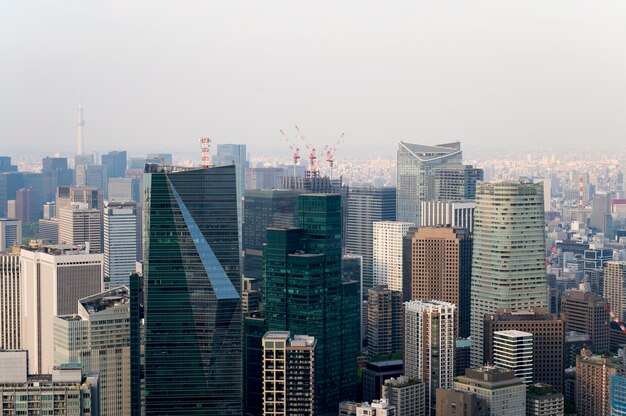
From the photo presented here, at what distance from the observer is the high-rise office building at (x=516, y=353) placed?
1802cm

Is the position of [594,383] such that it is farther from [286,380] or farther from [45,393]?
[45,393]

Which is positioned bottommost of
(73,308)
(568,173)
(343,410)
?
(343,410)

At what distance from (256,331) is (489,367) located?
3.77m

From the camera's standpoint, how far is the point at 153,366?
54.0ft

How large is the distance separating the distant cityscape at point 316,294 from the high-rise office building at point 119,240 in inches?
3.1

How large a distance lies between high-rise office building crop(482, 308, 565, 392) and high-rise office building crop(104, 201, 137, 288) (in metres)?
6.48

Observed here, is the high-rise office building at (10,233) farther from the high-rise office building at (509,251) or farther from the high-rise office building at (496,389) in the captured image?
the high-rise office building at (496,389)

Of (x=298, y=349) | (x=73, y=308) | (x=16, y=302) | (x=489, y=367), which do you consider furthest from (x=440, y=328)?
(x=16, y=302)

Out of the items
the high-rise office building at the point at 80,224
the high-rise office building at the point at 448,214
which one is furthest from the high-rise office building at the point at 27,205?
the high-rise office building at the point at 448,214

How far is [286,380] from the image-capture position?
16.7 meters

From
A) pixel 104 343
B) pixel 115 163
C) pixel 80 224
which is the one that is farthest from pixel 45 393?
pixel 80 224

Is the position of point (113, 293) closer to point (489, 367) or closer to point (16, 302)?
point (16, 302)

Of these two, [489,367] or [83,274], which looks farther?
[83,274]

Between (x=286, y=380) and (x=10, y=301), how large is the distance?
6.60 meters
